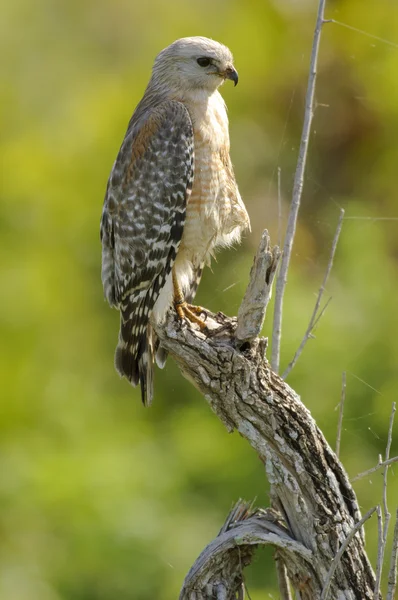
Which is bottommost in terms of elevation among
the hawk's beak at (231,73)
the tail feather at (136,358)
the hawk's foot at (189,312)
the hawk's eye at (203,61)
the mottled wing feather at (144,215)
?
the tail feather at (136,358)

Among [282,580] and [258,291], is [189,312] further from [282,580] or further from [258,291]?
[282,580]

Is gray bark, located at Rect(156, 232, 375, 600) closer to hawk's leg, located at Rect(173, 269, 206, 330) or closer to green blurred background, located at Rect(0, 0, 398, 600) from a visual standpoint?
hawk's leg, located at Rect(173, 269, 206, 330)

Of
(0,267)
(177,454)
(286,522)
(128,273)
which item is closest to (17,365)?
(0,267)

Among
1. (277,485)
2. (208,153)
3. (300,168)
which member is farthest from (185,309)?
(277,485)

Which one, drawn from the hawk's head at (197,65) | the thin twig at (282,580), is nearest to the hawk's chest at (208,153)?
the hawk's head at (197,65)

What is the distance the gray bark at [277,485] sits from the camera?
3.04 metres

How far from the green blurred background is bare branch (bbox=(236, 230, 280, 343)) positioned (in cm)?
175

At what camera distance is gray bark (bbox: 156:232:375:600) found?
3.04 metres

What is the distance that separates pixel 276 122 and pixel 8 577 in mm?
3624

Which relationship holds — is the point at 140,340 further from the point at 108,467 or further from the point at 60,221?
the point at 60,221

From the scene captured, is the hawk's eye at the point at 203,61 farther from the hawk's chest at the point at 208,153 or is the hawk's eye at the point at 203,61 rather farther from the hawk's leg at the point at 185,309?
the hawk's leg at the point at 185,309

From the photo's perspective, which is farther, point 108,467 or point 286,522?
point 108,467

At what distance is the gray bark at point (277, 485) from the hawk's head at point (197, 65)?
1.11 m

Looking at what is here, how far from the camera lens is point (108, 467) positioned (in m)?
6.17
